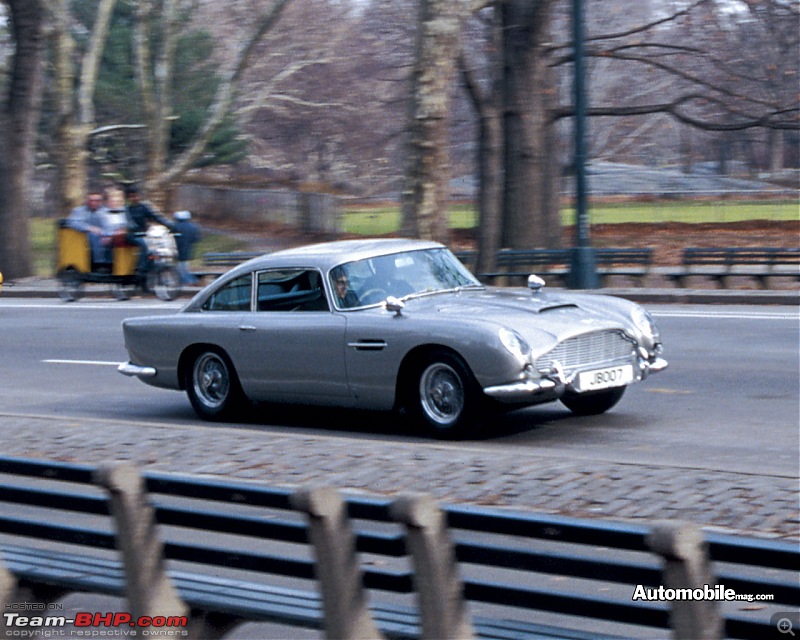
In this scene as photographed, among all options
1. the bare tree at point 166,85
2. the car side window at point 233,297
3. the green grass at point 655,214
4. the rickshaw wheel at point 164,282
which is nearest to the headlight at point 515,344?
the car side window at point 233,297

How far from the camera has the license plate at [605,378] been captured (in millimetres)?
9242

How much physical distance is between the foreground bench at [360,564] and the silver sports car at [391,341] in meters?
4.31

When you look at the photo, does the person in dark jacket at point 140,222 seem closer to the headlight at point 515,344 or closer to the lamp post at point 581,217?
the lamp post at point 581,217

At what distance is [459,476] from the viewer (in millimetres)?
7746

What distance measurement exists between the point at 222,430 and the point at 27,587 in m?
5.15

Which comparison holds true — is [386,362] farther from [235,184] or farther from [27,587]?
[235,184]

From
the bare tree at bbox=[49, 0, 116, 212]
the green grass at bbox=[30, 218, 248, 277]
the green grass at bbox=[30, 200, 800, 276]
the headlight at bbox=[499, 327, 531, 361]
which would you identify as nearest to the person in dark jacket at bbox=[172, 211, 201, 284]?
the bare tree at bbox=[49, 0, 116, 212]

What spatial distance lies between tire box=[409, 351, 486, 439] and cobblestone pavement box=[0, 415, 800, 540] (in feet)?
1.14

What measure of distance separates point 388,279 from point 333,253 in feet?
1.72

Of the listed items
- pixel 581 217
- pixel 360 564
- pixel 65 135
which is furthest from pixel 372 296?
pixel 65 135

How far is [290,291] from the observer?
34.8ft

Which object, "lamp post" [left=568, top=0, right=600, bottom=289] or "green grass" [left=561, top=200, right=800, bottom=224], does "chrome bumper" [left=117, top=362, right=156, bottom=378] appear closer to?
"lamp post" [left=568, top=0, right=600, bottom=289]

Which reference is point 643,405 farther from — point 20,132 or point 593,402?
point 20,132

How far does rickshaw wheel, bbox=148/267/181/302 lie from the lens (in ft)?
75.6
